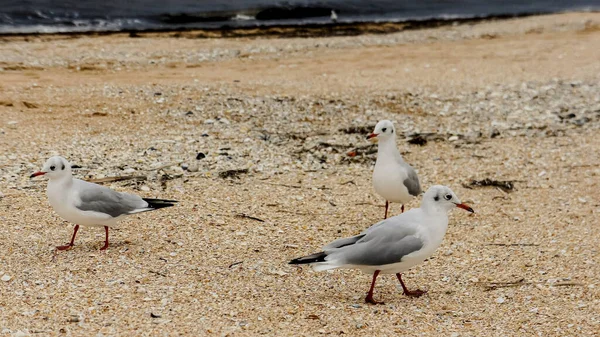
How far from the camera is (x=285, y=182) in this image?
26.8ft

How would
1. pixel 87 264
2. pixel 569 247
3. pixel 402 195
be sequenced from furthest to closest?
pixel 402 195, pixel 569 247, pixel 87 264

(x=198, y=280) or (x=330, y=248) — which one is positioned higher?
(x=330, y=248)

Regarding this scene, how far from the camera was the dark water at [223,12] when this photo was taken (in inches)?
738

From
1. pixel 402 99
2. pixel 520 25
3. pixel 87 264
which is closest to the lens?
pixel 87 264

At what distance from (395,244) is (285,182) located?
10.1 ft

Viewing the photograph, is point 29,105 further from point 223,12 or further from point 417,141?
point 223,12

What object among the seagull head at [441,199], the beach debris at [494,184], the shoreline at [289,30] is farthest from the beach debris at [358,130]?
the shoreline at [289,30]

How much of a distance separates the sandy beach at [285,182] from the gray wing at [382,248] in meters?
0.35

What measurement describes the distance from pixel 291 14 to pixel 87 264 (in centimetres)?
1656

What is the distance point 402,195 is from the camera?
709 cm

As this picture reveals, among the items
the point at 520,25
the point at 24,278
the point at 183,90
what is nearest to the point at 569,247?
the point at 24,278

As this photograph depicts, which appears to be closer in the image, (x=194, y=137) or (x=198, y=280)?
(x=198, y=280)

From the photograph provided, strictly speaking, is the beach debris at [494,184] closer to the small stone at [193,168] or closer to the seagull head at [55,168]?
the small stone at [193,168]

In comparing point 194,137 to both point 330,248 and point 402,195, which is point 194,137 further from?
point 330,248
